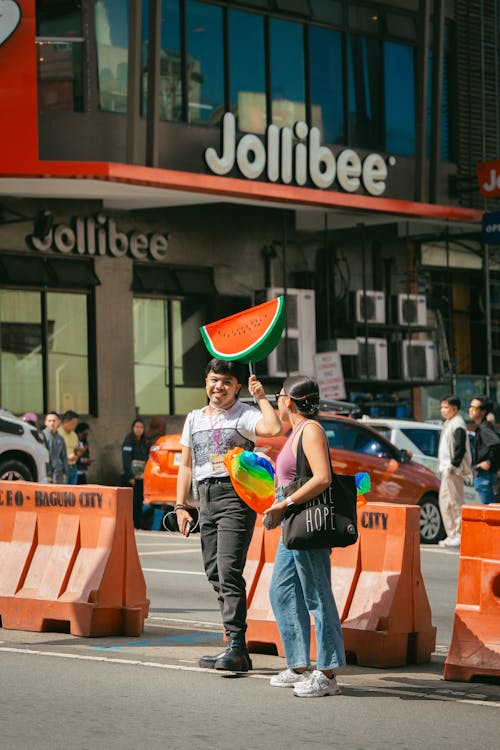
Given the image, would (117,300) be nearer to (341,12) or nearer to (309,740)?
(341,12)

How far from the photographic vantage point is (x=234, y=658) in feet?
28.0

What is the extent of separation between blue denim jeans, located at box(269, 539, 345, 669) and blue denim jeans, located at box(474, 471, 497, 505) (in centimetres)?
901

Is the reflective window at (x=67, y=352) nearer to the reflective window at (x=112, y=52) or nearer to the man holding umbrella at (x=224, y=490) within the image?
the reflective window at (x=112, y=52)

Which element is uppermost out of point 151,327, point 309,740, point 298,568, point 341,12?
point 341,12

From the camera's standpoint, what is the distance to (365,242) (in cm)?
3097

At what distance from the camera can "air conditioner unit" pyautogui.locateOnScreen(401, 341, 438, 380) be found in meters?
30.5

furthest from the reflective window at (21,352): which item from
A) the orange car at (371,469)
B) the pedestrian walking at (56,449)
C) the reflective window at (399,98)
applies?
the reflective window at (399,98)

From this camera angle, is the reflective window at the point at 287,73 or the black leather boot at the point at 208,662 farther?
the reflective window at the point at 287,73

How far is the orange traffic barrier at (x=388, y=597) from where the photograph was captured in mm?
8977

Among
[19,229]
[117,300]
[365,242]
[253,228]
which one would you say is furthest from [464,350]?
[19,229]

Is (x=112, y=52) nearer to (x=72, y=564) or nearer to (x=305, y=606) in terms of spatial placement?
(x=72, y=564)

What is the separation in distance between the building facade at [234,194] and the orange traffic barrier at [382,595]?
50.5 feet

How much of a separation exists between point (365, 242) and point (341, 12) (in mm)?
4906

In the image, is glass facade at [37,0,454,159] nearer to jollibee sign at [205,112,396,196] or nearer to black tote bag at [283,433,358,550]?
jollibee sign at [205,112,396,196]
